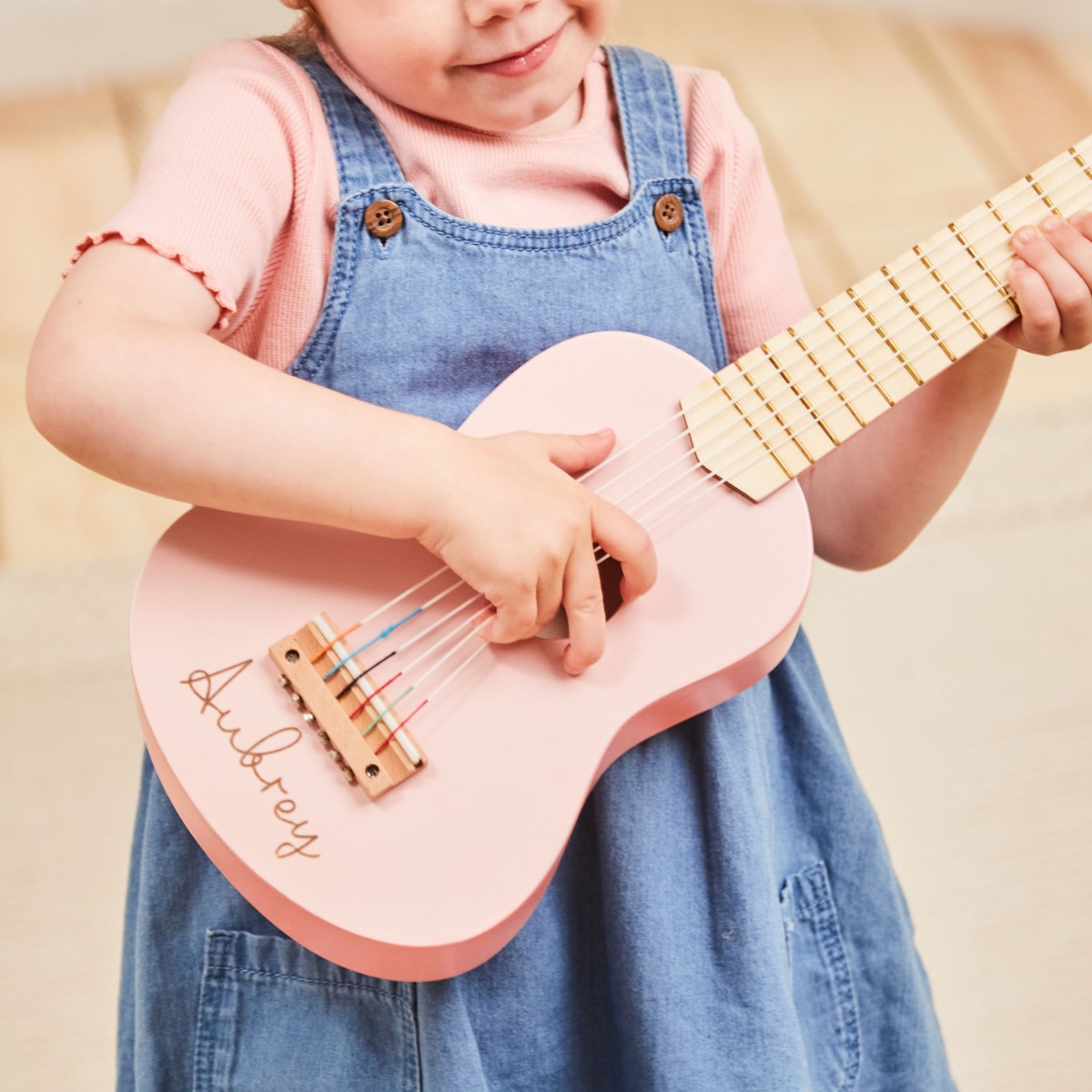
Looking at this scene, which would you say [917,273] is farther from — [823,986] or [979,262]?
[823,986]

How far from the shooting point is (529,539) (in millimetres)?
529

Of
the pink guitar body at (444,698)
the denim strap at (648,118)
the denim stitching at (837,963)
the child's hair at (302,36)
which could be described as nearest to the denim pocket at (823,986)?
the denim stitching at (837,963)

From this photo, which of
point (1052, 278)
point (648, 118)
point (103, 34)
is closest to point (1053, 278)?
point (1052, 278)

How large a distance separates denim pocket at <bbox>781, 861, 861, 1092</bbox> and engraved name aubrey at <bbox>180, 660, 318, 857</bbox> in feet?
0.98

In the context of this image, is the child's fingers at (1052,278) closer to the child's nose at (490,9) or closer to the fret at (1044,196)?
the fret at (1044,196)

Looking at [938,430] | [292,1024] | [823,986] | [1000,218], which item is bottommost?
[823,986]

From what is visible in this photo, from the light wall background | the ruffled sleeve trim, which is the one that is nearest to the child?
the ruffled sleeve trim

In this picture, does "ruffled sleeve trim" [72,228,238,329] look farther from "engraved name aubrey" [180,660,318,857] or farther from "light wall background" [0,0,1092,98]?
"light wall background" [0,0,1092,98]

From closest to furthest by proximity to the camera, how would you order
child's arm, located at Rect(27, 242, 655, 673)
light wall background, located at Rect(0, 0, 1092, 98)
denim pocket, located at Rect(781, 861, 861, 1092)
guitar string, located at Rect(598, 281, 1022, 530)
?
child's arm, located at Rect(27, 242, 655, 673) < guitar string, located at Rect(598, 281, 1022, 530) < denim pocket, located at Rect(781, 861, 861, 1092) < light wall background, located at Rect(0, 0, 1092, 98)

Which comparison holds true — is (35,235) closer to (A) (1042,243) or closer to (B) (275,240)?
(B) (275,240)

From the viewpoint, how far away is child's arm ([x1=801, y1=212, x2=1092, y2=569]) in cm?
59

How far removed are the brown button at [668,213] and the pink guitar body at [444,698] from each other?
64mm

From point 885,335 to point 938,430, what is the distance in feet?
0.27

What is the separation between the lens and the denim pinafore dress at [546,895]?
0.60 metres
